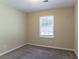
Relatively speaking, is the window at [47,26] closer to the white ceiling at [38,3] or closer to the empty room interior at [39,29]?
the empty room interior at [39,29]

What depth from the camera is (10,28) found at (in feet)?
12.4

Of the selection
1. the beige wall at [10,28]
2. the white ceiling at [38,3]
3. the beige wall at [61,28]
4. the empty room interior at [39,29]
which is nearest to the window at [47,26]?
the empty room interior at [39,29]

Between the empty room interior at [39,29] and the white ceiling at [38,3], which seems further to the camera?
the empty room interior at [39,29]

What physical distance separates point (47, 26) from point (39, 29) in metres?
0.54

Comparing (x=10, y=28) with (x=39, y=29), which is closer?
(x=10, y=28)

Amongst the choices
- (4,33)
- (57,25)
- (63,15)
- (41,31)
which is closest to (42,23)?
(41,31)

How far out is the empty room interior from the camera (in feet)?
11.0

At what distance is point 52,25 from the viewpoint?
4441 mm

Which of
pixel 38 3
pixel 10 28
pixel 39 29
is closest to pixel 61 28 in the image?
pixel 39 29

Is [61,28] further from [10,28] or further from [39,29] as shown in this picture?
[10,28]

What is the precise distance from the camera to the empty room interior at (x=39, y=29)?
335 cm

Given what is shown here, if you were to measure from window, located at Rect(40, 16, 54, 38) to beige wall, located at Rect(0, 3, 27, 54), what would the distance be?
1166 mm

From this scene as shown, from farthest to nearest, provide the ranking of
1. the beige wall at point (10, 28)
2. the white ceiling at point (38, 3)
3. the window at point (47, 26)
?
the window at point (47, 26) → the beige wall at point (10, 28) → the white ceiling at point (38, 3)

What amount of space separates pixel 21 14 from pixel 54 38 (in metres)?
2.36
